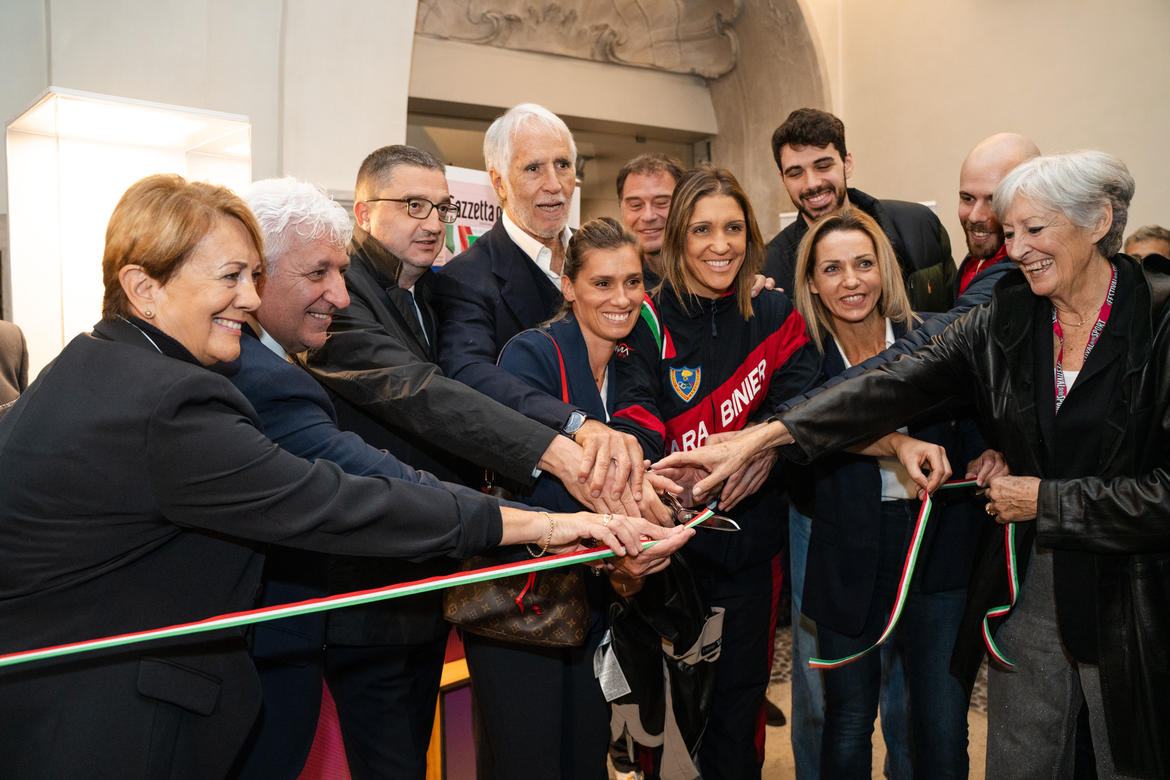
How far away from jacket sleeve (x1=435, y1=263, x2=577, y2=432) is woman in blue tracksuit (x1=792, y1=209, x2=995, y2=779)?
2.96 ft

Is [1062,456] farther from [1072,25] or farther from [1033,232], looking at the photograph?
[1072,25]

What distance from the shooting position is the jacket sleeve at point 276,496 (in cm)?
134

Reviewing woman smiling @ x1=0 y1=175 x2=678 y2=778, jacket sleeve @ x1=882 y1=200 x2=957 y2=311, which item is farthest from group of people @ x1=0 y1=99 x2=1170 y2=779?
jacket sleeve @ x1=882 y1=200 x2=957 y2=311

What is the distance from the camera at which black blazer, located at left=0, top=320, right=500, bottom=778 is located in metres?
1.30

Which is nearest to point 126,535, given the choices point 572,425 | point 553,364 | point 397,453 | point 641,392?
point 397,453

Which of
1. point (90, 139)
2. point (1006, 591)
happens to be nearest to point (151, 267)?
point (1006, 591)

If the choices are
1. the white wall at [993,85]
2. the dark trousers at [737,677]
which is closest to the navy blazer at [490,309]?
the dark trousers at [737,677]

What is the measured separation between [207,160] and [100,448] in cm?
295

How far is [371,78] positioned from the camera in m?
4.92

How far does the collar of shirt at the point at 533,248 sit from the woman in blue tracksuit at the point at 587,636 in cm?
25

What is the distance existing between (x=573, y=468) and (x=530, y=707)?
1.88 ft

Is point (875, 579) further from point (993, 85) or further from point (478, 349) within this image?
point (993, 85)

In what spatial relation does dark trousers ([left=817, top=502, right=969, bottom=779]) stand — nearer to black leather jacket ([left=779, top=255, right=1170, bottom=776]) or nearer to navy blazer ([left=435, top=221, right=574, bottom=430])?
black leather jacket ([left=779, top=255, right=1170, bottom=776])

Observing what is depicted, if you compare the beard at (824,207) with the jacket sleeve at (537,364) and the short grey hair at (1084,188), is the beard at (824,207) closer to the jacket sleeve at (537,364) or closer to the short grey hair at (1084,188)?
the short grey hair at (1084,188)
